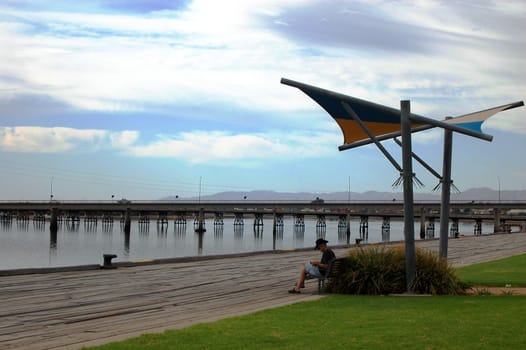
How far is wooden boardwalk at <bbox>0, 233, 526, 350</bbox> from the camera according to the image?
10.4m

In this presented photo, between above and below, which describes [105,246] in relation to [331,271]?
below

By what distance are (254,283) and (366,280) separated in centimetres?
396

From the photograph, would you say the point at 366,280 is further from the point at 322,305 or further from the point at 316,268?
the point at 322,305

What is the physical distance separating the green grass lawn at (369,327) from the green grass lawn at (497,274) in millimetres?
3622

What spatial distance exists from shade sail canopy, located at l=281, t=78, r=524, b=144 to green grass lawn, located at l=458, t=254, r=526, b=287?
4.34 meters

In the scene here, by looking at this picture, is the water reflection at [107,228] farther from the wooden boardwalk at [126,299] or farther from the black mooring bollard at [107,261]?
the wooden boardwalk at [126,299]

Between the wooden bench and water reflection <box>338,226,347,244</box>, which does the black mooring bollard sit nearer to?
the wooden bench

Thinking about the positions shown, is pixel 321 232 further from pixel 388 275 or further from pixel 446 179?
pixel 388 275

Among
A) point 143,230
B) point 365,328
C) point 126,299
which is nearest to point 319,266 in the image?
point 126,299

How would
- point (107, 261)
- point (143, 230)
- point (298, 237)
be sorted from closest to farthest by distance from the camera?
point (107, 261)
point (298, 237)
point (143, 230)

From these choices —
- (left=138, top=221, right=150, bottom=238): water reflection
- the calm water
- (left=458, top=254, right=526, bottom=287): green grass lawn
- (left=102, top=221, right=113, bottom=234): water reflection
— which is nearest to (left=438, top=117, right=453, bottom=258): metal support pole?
(left=458, top=254, right=526, bottom=287): green grass lawn

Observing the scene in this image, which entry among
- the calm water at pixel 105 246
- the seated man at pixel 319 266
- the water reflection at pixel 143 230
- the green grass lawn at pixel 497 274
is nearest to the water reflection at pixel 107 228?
the water reflection at pixel 143 230

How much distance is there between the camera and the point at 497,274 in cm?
2016

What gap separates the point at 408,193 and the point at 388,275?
2.04 m
